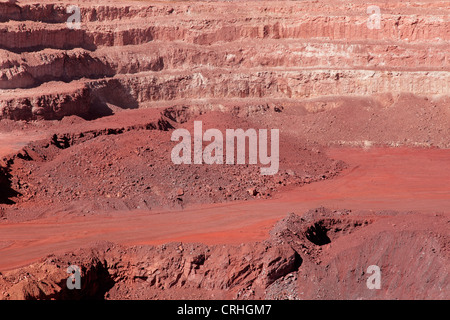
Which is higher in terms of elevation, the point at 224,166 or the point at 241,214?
the point at 224,166

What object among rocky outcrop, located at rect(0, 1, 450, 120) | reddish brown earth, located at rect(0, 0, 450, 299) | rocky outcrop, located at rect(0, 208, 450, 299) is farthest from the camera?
rocky outcrop, located at rect(0, 1, 450, 120)

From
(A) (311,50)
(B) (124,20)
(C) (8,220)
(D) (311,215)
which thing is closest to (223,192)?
(D) (311,215)

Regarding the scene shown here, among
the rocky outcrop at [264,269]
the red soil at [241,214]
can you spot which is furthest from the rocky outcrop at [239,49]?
the rocky outcrop at [264,269]

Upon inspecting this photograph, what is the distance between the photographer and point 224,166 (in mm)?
24922

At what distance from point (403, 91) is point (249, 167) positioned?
40.9ft

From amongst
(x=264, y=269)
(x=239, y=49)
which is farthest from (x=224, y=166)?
(x=239, y=49)

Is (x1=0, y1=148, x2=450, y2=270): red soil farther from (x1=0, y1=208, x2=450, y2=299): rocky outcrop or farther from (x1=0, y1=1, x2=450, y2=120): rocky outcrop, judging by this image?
(x1=0, y1=1, x2=450, y2=120): rocky outcrop

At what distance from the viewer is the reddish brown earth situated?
15.8 metres

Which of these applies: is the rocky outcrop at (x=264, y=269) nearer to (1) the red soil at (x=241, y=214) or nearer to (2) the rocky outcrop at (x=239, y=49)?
(1) the red soil at (x=241, y=214)

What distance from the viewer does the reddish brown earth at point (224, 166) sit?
15.8 metres

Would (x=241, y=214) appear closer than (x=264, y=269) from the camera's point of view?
No

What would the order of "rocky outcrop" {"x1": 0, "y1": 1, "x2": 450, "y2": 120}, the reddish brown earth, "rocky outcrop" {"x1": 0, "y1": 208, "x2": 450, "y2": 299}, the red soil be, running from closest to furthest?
1. "rocky outcrop" {"x1": 0, "y1": 208, "x2": 450, "y2": 299}
2. the reddish brown earth
3. the red soil
4. "rocky outcrop" {"x1": 0, "y1": 1, "x2": 450, "y2": 120}

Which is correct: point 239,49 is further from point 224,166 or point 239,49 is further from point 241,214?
point 241,214

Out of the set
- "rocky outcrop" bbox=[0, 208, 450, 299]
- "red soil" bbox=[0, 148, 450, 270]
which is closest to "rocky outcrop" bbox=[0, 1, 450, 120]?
"red soil" bbox=[0, 148, 450, 270]
